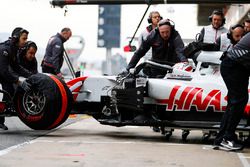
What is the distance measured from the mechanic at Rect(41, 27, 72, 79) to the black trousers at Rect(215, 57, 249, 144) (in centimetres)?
437

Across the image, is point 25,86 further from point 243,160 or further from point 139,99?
point 243,160

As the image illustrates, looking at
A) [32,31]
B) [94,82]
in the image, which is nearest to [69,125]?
[94,82]

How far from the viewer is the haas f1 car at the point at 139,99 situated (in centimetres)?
813

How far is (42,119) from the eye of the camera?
882cm

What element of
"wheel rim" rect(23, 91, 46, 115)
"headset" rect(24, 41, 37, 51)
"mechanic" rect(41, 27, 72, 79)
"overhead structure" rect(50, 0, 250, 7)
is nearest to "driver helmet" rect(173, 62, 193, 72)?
"overhead structure" rect(50, 0, 250, 7)

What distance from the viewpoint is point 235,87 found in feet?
24.8

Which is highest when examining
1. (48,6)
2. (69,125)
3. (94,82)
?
(48,6)

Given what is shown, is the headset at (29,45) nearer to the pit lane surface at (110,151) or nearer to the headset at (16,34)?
the headset at (16,34)

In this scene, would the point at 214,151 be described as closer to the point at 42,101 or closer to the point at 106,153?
the point at 106,153

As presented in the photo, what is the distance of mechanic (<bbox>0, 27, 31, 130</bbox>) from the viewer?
9.27 m

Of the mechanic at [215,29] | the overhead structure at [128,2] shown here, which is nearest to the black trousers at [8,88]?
the overhead structure at [128,2]

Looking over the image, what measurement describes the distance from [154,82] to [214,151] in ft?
4.67

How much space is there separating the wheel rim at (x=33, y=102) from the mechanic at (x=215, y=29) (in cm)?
267

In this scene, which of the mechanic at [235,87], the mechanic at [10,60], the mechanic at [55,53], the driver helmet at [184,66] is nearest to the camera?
the mechanic at [235,87]
